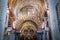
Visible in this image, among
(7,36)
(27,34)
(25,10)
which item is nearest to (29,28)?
(27,34)

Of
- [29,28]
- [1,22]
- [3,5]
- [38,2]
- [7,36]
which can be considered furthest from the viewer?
[29,28]

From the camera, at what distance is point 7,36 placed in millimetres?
12430

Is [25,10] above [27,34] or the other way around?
above

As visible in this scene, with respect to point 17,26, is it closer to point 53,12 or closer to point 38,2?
point 38,2

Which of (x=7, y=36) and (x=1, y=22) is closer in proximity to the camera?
(x=1, y=22)

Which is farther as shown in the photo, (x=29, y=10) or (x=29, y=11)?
(x=29, y=11)

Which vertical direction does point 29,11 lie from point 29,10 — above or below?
below

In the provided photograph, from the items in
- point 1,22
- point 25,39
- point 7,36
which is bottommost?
point 25,39

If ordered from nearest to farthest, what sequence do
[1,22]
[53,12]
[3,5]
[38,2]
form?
[1,22], [3,5], [53,12], [38,2]

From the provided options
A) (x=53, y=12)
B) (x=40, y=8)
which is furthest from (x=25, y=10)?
(x=53, y=12)

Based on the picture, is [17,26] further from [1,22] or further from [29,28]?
[1,22]

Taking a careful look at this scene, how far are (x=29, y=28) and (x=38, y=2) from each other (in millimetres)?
8775

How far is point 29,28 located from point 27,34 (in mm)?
1951

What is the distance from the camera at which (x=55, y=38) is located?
21.0 ft
